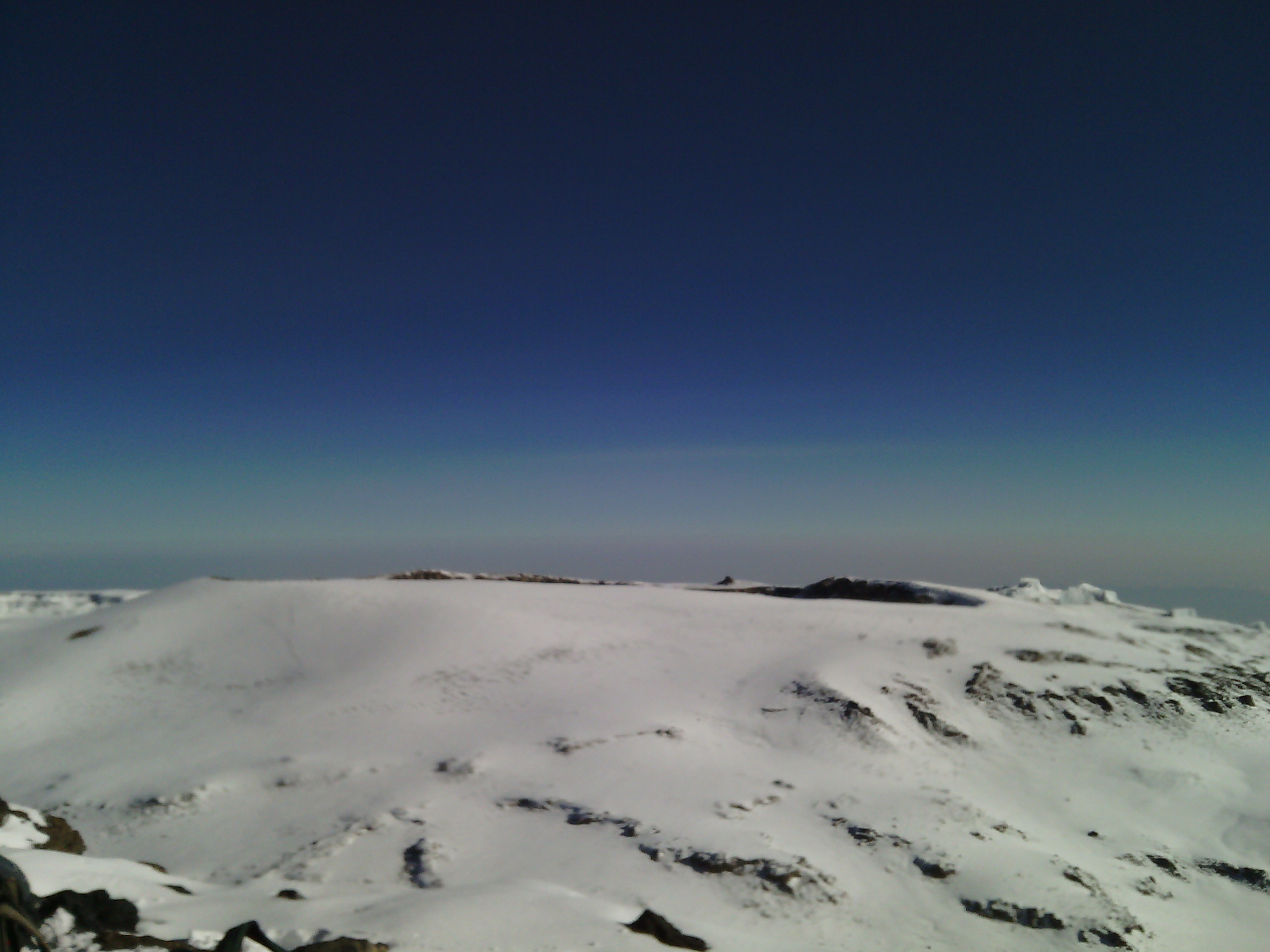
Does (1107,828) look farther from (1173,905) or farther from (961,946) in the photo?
(961,946)

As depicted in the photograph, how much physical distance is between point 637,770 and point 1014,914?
5810mm

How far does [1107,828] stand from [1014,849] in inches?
110

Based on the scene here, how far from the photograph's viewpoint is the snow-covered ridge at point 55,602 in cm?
2880

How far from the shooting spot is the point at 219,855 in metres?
10.2

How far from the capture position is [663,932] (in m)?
7.34

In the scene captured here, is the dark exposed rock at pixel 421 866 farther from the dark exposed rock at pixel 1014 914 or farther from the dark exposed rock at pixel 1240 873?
the dark exposed rock at pixel 1240 873

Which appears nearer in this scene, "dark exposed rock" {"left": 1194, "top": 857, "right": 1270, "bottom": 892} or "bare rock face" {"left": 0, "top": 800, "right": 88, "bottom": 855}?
"bare rock face" {"left": 0, "top": 800, "right": 88, "bottom": 855}

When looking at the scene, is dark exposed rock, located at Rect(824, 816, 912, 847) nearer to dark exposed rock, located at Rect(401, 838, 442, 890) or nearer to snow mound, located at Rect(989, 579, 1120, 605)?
dark exposed rock, located at Rect(401, 838, 442, 890)

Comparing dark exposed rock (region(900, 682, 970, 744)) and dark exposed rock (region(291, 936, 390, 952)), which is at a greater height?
dark exposed rock (region(900, 682, 970, 744))

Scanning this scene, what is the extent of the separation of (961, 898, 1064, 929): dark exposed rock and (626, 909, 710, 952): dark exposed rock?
4.44 metres

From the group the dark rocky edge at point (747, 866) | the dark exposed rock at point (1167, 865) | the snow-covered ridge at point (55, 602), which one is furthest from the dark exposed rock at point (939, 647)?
the snow-covered ridge at point (55, 602)

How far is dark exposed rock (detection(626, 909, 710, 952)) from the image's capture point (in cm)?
723

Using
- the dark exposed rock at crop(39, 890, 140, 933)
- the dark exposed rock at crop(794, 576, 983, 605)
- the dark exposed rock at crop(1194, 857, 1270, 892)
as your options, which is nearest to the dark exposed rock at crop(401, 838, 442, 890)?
the dark exposed rock at crop(39, 890, 140, 933)

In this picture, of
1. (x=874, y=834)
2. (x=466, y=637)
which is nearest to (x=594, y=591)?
(x=466, y=637)
